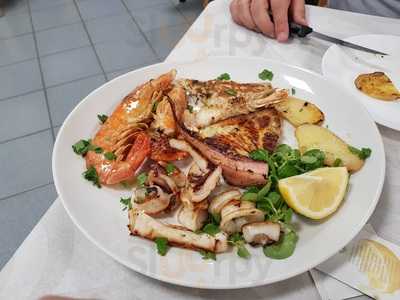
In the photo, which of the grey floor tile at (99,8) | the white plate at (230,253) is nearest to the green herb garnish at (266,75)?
the white plate at (230,253)

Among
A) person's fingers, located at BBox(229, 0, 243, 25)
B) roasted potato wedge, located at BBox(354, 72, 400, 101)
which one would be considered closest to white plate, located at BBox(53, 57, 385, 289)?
roasted potato wedge, located at BBox(354, 72, 400, 101)

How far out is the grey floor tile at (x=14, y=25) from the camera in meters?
3.13

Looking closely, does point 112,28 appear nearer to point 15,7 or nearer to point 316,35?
point 15,7

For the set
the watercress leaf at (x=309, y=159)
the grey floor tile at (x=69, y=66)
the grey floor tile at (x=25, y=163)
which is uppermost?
the watercress leaf at (x=309, y=159)

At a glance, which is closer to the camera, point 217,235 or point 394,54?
point 217,235

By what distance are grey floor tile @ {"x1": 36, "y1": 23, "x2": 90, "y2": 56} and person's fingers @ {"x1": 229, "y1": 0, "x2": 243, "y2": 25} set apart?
190cm

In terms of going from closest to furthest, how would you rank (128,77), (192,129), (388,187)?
(388,187), (192,129), (128,77)

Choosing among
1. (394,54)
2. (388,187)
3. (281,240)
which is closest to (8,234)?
(281,240)

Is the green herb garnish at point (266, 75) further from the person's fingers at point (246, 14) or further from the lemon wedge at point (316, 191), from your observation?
the lemon wedge at point (316, 191)

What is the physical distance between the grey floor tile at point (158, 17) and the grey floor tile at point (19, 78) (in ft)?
3.04

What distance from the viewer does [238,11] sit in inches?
51.1

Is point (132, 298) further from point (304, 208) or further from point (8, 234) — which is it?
point (8, 234)

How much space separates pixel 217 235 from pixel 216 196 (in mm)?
89

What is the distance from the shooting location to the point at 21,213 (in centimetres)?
179
